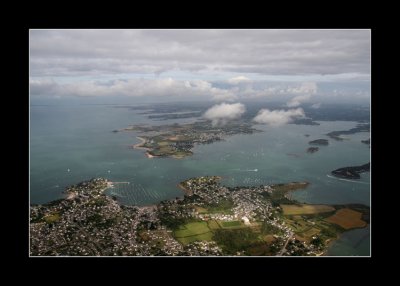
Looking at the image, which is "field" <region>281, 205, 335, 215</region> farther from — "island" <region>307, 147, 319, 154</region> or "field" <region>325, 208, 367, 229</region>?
"island" <region>307, 147, 319, 154</region>

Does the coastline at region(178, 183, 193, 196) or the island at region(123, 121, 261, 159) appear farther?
the island at region(123, 121, 261, 159)

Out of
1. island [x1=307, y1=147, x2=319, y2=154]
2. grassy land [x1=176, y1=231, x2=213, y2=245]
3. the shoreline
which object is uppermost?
the shoreline

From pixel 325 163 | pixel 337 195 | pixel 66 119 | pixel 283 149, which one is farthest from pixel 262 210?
pixel 66 119

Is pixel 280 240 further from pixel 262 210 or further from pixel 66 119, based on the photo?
pixel 66 119

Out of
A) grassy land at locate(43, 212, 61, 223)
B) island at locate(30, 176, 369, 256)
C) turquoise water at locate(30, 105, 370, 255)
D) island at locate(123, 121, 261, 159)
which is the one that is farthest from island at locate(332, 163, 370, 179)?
grassy land at locate(43, 212, 61, 223)

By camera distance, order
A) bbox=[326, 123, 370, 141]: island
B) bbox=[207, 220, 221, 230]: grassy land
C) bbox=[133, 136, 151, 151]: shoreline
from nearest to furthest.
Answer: bbox=[207, 220, 221, 230]: grassy land < bbox=[133, 136, 151, 151]: shoreline < bbox=[326, 123, 370, 141]: island

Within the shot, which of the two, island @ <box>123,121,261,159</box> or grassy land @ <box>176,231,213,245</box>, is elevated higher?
island @ <box>123,121,261,159</box>

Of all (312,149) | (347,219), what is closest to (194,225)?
(347,219)
